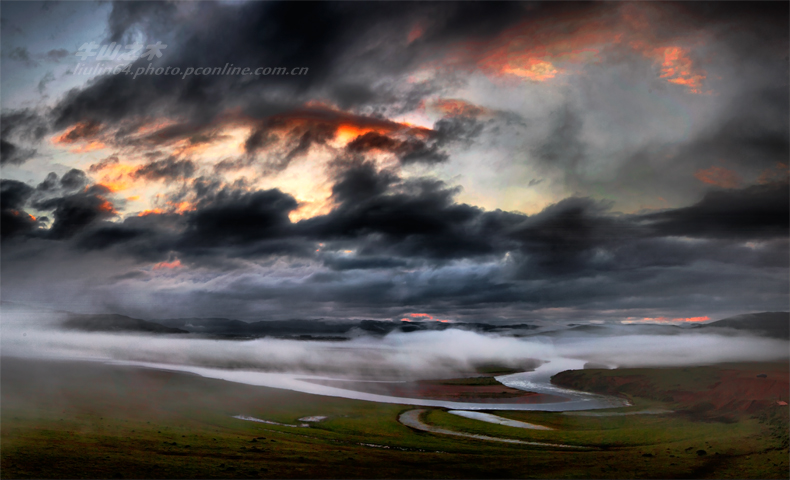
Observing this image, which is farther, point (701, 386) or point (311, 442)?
point (701, 386)

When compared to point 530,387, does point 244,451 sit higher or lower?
higher

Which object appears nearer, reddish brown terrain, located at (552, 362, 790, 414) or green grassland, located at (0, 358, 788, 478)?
green grassland, located at (0, 358, 788, 478)

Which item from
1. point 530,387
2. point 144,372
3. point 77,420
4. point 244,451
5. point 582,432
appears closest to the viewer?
point 244,451

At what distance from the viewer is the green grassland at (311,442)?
155 feet

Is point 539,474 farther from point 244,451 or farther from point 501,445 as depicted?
point 244,451

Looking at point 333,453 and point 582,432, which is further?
point 582,432

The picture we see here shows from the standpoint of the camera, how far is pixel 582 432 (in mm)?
81688

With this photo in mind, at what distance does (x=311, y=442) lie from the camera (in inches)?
2635

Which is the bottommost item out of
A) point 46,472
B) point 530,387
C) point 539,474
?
point 530,387

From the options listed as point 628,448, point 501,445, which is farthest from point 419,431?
point 628,448

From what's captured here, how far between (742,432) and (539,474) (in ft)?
142

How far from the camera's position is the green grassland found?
47156 millimetres

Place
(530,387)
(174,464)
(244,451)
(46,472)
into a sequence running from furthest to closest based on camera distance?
(530,387), (244,451), (174,464), (46,472)

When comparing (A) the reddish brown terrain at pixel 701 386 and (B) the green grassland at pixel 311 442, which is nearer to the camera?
(B) the green grassland at pixel 311 442
